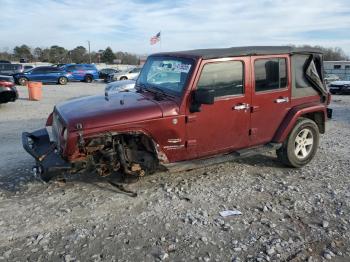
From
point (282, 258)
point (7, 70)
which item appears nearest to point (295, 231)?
point (282, 258)

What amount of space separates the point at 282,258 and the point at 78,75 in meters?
31.3

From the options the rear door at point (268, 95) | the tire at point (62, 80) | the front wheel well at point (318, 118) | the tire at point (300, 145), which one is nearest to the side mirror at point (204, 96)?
the rear door at point (268, 95)

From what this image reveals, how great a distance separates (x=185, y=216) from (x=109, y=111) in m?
1.60

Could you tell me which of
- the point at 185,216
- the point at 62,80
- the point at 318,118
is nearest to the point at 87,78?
the point at 62,80

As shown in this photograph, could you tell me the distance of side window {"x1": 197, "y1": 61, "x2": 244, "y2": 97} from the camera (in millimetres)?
5172

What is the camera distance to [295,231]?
4.17 m

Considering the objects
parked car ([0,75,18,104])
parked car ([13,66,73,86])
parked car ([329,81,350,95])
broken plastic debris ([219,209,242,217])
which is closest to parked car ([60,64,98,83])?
parked car ([13,66,73,86])

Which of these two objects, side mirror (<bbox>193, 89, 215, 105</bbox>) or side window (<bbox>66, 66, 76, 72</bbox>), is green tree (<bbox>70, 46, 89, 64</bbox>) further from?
side mirror (<bbox>193, 89, 215, 105</bbox>)

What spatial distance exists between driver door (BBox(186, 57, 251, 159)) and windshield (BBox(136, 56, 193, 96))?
24 centimetres

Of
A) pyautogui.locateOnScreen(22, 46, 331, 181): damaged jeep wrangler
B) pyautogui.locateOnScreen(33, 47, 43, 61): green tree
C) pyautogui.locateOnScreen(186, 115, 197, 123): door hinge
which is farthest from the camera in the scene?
pyautogui.locateOnScreen(33, 47, 43, 61): green tree

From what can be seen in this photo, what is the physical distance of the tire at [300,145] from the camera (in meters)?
6.10

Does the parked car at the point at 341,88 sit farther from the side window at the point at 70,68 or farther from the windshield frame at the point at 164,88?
the side window at the point at 70,68

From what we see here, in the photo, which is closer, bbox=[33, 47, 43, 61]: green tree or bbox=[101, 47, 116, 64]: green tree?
bbox=[33, 47, 43, 61]: green tree

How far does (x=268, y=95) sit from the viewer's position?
226 inches
